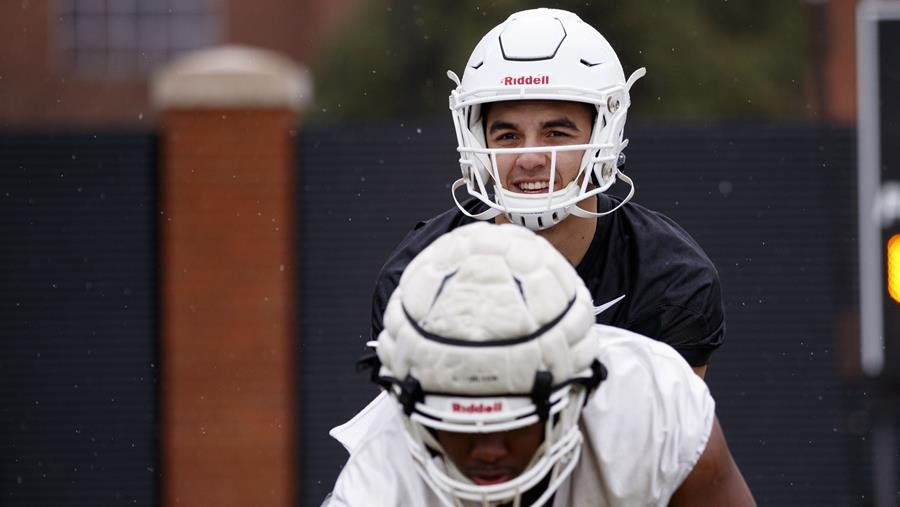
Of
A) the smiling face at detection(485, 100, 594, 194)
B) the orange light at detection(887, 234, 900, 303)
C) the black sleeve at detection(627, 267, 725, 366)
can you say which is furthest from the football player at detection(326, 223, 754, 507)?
the orange light at detection(887, 234, 900, 303)

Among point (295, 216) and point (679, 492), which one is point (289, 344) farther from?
point (679, 492)

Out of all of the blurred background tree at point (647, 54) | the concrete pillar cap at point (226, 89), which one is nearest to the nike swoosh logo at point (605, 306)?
the concrete pillar cap at point (226, 89)

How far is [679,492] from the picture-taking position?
2695 millimetres

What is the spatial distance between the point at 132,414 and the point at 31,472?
603 millimetres

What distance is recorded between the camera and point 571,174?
380 cm

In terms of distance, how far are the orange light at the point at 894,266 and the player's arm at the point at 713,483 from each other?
466 centimetres

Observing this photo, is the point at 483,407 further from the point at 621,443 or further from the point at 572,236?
the point at 572,236

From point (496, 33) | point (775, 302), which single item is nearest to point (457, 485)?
point (496, 33)

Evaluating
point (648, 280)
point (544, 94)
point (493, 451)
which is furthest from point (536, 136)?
point (493, 451)

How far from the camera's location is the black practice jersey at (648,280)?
3.72 metres

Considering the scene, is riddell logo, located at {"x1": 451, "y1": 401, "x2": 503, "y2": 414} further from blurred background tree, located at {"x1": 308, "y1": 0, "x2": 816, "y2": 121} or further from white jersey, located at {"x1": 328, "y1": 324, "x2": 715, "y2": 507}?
blurred background tree, located at {"x1": 308, "y1": 0, "x2": 816, "y2": 121}

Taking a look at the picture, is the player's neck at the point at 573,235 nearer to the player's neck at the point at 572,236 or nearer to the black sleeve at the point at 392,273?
the player's neck at the point at 572,236

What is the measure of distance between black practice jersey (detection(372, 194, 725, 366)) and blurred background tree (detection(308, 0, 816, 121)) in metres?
8.75

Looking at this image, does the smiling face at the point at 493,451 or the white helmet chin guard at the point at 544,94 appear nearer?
the smiling face at the point at 493,451
